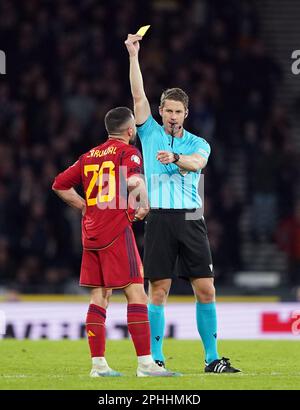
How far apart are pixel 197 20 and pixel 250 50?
1.26m

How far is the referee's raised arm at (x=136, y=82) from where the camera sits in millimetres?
9078

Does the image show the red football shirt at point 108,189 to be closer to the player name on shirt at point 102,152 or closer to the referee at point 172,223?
the player name on shirt at point 102,152

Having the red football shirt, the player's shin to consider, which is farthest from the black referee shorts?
the red football shirt

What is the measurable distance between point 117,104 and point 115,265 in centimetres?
1036

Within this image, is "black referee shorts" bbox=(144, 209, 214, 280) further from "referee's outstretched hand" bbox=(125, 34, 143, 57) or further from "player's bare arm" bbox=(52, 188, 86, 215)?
"referee's outstretched hand" bbox=(125, 34, 143, 57)

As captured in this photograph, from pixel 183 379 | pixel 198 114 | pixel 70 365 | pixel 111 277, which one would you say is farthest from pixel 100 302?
pixel 198 114

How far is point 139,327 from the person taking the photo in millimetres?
8500

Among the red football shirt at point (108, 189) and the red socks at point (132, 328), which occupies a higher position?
the red football shirt at point (108, 189)

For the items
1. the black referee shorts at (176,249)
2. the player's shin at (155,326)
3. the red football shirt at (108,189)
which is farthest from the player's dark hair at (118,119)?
the player's shin at (155,326)

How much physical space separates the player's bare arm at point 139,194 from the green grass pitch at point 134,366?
1.17 metres

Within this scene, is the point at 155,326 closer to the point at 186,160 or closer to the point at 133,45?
the point at 186,160

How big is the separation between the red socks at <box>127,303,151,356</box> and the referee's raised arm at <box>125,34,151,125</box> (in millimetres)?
1559

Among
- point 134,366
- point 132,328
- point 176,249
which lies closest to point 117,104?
point 134,366

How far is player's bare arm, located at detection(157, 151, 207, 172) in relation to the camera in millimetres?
8703
